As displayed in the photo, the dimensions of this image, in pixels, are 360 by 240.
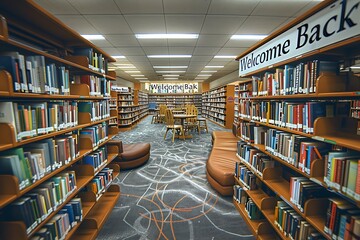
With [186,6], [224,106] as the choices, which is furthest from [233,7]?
[224,106]

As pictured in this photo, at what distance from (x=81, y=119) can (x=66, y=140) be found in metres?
0.39

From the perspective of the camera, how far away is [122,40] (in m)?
4.92

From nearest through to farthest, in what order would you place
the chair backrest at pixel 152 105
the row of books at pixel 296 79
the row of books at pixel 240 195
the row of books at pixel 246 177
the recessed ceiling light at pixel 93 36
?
the row of books at pixel 296 79, the row of books at pixel 246 177, the row of books at pixel 240 195, the recessed ceiling light at pixel 93 36, the chair backrest at pixel 152 105

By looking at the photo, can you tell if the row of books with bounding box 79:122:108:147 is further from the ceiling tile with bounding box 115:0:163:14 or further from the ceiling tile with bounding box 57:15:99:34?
the ceiling tile with bounding box 57:15:99:34

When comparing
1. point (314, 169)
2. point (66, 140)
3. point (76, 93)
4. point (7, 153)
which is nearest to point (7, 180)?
point (7, 153)

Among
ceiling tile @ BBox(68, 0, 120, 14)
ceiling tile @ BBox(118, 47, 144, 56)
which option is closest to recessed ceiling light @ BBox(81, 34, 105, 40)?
ceiling tile @ BBox(118, 47, 144, 56)

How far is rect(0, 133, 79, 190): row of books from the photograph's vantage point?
1.06 m

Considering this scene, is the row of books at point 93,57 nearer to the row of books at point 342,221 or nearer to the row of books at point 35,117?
the row of books at point 35,117

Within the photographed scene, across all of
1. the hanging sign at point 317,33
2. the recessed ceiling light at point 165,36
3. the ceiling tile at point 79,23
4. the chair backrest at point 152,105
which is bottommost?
the chair backrest at point 152,105

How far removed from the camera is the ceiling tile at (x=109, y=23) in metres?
3.62

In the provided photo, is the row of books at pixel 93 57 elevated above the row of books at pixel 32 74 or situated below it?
above

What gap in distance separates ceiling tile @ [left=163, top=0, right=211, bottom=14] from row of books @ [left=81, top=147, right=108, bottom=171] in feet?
9.12

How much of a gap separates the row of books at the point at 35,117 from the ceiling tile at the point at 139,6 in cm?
242

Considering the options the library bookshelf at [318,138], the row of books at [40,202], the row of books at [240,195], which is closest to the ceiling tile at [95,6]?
the library bookshelf at [318,138]
